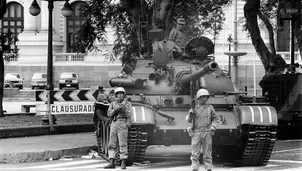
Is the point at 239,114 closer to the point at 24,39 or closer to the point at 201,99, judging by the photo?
the point at 201,99

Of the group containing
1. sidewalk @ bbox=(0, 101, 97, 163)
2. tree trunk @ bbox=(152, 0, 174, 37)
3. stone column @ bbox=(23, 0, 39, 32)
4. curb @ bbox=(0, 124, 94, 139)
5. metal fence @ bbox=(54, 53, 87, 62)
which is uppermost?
stone column @ bbox=(23, 0, 39, 32)

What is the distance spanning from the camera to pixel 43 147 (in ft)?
67.1

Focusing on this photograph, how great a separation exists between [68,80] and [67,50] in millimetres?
9822

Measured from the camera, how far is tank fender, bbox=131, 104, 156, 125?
57.8ft

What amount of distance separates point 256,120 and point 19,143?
6364mm

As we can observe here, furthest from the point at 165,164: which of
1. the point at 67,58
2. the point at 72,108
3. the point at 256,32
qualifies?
the point at 67,58

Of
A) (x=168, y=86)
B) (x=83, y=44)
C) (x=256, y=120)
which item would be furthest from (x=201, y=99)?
(x=83, y=44)

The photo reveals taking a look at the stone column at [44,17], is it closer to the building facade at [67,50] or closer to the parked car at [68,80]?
the building facade at [67,50]

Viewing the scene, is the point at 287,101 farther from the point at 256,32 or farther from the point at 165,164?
the point at 165,164

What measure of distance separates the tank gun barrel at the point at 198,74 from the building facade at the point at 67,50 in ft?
163

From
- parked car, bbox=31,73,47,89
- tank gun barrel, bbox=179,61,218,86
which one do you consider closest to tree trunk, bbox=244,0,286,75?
tank gun barrel, bbox=179,61,218,86

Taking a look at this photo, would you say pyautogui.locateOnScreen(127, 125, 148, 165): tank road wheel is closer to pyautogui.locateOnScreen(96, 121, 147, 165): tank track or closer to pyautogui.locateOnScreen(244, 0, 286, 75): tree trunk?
pyautogui.locateOnScreen(96, 121, 147, 165): tank track

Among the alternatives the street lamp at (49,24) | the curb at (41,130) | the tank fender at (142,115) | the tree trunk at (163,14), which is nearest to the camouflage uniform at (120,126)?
the tank fender at (142,115)

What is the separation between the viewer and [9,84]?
220ft
